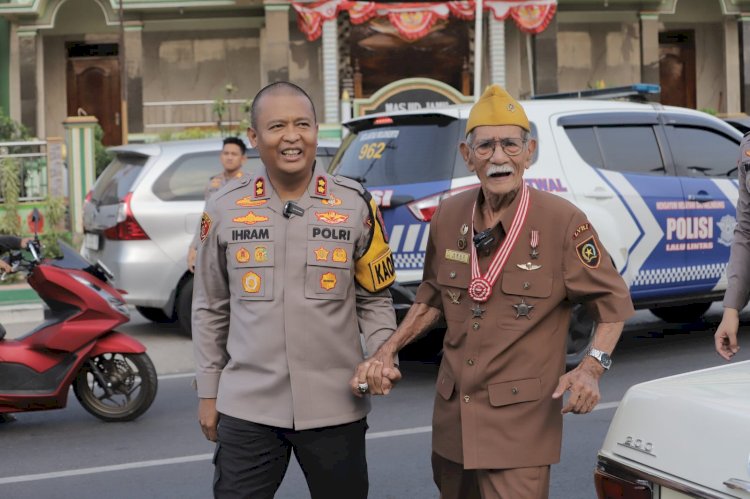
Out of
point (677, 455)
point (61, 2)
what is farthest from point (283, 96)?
point (61, 2)

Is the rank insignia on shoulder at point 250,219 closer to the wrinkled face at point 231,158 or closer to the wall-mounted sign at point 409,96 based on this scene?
the wrinkled face at point 231,158

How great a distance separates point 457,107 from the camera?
801 cm

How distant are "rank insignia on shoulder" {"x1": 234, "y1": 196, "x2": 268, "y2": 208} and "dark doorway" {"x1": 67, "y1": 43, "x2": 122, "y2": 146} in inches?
1110

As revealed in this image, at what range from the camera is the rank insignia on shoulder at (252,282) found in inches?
136

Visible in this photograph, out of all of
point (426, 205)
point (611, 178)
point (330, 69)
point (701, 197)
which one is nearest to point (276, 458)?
point (426, 205)

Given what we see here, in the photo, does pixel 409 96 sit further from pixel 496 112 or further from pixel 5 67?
pixel 496 112

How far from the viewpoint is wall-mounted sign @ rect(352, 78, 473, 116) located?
1054 inches

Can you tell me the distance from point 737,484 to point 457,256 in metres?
1.25

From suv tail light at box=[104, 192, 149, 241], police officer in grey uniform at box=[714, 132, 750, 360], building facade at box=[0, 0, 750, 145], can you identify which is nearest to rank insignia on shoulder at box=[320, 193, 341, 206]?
police officer in grey uniform at box=[714, 132, 750, 360]

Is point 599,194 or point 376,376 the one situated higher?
point 599,194

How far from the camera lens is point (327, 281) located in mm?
3453

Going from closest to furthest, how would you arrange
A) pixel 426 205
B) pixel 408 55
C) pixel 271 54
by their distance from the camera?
pixel 426 205, pixel 271 54, pixel 408 55

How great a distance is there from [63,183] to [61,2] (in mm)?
13462

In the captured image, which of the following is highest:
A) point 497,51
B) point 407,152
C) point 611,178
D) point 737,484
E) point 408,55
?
point 408,55
